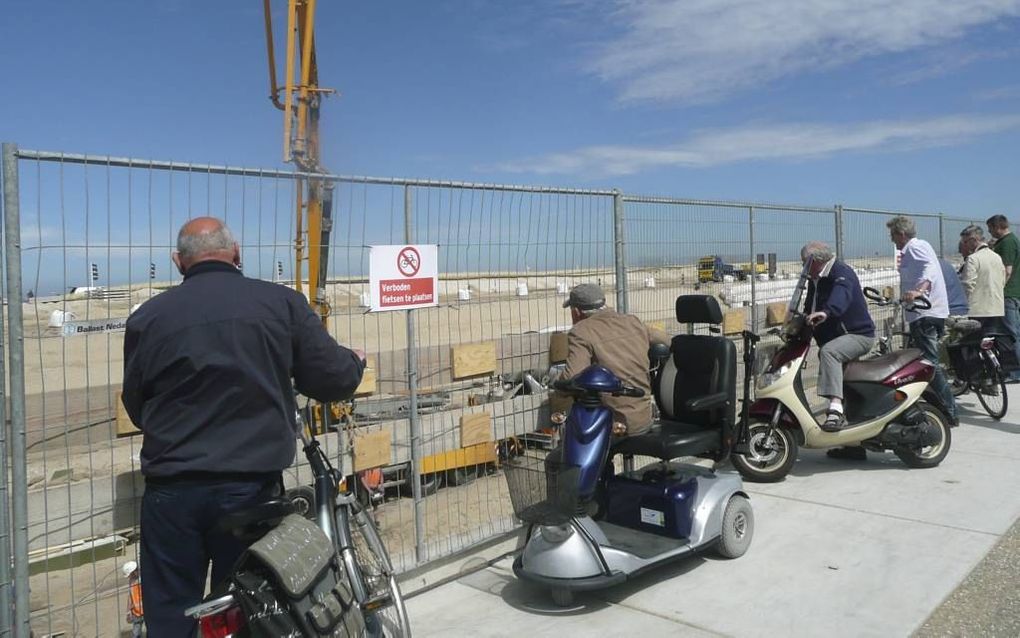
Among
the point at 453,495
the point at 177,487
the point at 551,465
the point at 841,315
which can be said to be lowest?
the point at 453,495

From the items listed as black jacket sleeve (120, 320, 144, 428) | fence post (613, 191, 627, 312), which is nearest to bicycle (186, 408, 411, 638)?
black jacket sleeve (120, 320, 144, 428)

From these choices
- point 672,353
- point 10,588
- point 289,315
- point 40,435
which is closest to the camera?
point 289,315

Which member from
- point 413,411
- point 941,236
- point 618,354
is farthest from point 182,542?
point 941,236

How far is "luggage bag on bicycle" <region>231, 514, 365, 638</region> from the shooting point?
2322 millimetres

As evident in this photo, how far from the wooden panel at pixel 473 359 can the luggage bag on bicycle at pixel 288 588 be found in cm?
236

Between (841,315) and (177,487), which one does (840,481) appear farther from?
(177,487)

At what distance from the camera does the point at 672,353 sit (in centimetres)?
498

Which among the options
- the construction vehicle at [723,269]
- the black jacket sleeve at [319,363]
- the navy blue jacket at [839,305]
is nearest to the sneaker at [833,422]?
the navy blue jacket at [839,305]

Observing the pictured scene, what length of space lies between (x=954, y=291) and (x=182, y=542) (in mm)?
7821

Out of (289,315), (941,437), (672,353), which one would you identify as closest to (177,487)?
(289,315)

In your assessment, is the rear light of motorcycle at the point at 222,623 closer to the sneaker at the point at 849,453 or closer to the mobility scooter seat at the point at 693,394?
the mobility scooter seat at the point at 693,394

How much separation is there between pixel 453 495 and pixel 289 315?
20.1 ft

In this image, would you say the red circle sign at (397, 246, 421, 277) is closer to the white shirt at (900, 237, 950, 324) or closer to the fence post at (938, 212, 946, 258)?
the white shirt at (900, 237, 950, 324)

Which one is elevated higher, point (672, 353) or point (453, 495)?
point (672, 353)
